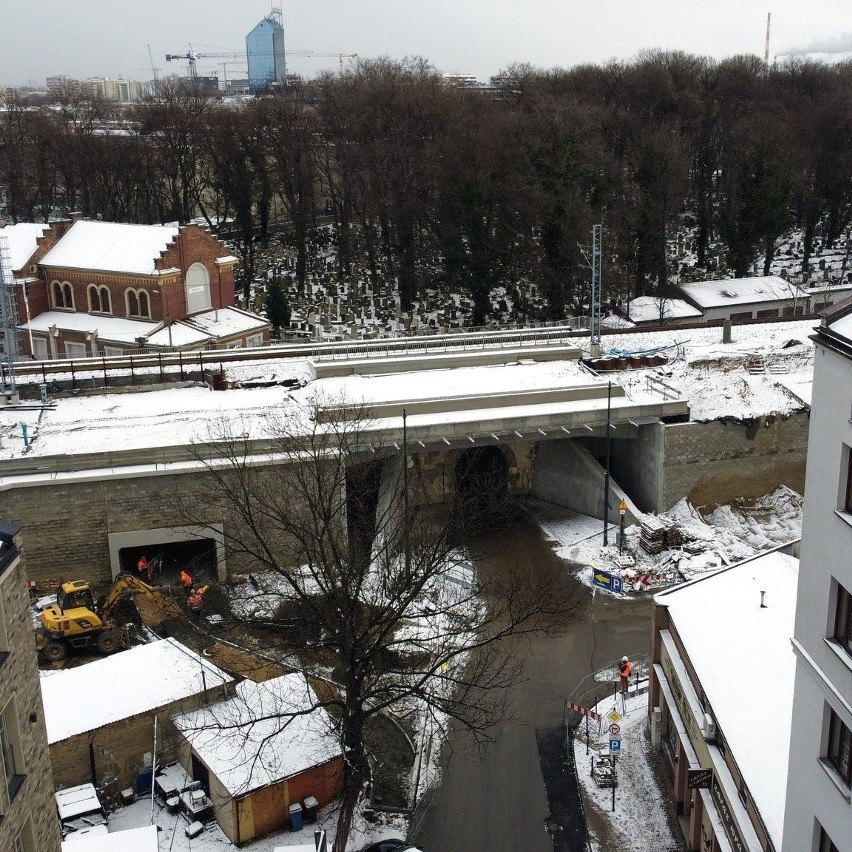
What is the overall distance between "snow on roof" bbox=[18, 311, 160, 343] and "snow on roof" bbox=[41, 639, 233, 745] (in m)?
19.9

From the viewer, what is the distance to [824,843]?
10969 millimetres

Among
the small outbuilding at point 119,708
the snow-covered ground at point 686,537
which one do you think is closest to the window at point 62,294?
the snow-covered ground at point 686,537

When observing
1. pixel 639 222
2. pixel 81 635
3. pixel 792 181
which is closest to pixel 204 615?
pixel 81 635

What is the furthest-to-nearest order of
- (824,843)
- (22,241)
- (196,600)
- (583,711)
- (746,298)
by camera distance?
(746,298) < (22,241) < (196,600) < (583,711) < (824,843)

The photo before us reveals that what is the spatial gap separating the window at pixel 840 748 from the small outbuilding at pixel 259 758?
774 centimetres

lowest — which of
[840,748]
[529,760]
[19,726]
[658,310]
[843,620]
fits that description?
[529,760]

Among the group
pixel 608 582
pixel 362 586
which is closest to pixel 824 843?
pixel 362 586

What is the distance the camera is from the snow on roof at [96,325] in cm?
3788

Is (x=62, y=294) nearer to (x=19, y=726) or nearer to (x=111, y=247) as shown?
(x=111, y=247)

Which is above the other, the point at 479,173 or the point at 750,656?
the point at 479,173

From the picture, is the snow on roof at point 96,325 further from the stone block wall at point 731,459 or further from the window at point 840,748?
the window at point 840,748

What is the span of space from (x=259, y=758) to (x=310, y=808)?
3.74 feet

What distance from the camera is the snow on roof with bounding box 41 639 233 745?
17.6m

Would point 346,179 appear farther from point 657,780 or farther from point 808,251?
point 657,780
